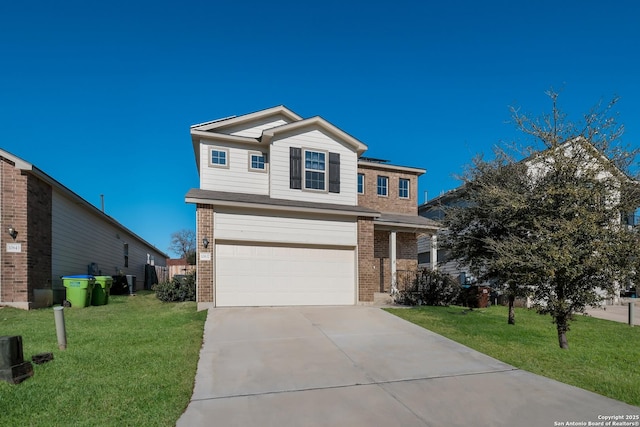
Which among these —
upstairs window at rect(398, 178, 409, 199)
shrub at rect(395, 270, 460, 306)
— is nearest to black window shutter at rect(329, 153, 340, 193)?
shrub at rect(395, 270, 460, 306)

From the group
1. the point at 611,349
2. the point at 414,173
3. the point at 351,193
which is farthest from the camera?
the point at 414,173

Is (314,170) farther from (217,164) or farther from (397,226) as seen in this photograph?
(397,226)

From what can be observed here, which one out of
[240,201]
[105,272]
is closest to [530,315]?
[240,201]

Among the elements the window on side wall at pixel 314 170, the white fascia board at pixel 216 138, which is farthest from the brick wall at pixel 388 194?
the white fascia board at pixel 216 138

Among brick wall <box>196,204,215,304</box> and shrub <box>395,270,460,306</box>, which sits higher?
brick wall <box>196,204,215,304</box>

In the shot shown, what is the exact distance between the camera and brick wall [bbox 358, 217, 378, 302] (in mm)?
12102

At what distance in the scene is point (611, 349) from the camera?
276 inches

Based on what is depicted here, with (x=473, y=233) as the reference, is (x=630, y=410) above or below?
below

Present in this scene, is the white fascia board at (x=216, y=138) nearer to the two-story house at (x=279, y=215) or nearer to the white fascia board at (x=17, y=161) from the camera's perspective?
the two-story house at (x=279, y=215)

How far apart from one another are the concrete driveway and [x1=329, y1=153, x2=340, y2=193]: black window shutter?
625cm

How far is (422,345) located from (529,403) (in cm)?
266

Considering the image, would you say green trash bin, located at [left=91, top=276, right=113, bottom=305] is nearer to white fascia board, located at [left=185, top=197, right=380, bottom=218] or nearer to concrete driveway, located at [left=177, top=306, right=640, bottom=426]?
white fascia board, located at [left=185, top=197, right=380, bottom=218]

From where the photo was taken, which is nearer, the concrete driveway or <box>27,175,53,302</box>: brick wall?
the concrete driveway

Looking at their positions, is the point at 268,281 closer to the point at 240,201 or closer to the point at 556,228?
the point at 240,201
